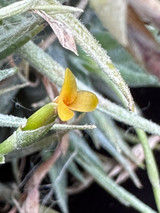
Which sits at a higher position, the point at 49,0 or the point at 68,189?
the point at 49,0

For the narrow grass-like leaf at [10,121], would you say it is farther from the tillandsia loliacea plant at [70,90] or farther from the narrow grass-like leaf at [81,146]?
the narrow grass-like leaf at [81,146]

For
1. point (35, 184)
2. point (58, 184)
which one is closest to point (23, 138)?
point (35, 184)

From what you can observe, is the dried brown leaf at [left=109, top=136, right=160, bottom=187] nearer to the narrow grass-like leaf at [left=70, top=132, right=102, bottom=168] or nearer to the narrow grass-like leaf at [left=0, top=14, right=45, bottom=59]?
the narrow grass-like leaf at [left=70, top=132, right=102, bottom=168]

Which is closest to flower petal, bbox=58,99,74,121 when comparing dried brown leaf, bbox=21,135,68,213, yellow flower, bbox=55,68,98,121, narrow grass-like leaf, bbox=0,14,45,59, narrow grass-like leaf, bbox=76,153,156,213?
yellow flower, bbox=55,68,98,121

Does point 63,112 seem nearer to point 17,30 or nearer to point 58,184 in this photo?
point 17,30

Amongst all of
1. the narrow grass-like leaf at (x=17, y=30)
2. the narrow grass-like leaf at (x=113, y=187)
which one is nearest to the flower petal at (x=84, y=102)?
the narrow grass-like leaf at (x=17, y=30)

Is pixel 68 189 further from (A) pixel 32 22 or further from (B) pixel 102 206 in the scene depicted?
(A) pixel 32 22

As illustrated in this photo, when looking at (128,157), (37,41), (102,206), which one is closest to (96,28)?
(37,41)

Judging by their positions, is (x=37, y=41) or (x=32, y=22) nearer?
(x=32, y=22)
